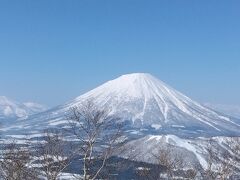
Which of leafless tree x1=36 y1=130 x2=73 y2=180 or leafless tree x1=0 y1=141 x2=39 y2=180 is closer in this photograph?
leafless tree x1=0 y1=141 x2=39 y2=180

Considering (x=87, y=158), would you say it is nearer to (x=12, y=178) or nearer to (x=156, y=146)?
(x=12, y=178)

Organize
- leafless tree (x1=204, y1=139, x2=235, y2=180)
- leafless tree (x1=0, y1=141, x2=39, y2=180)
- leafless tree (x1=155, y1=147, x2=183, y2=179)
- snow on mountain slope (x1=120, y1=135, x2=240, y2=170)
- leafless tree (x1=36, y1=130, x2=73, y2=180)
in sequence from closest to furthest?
leafless tree (x1=0, y1=141, x2=39, y2=180) < leafless tree (x1=36, y1=130, x2=73, y2=180) < leafless tree (x1=204, y1=139, x2=235, y2=180) < leafless tree (x1=155, y1=147, x2=183, y2=179) < snow on mountain slope (x1=120, y1=135, x2=240, y2=170)

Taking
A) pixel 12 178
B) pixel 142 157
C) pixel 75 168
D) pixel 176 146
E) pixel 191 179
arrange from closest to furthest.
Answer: pixel 12 178 → pixel 191 179 → pixel 75 168 → pixel 142 157 → pixel 176 146

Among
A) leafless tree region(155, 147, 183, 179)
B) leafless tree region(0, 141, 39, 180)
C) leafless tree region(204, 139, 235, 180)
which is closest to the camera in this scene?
leafless tree region(0, 141, 39, 180)

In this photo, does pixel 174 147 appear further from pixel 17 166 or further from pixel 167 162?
pixel 17 166

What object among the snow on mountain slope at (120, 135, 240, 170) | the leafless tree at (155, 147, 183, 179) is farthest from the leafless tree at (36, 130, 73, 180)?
the snow on mountain slope at (120, 135, 240, 170)

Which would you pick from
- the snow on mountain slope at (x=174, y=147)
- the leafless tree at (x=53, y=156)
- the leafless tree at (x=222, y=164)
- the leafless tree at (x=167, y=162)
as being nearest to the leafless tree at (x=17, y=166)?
the leafless tree at (x=53, y=156)

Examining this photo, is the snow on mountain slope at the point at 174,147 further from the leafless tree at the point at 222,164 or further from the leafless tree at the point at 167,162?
the leafless tree at the point at 222,164

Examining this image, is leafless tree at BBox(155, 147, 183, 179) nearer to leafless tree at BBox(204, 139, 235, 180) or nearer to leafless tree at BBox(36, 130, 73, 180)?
leafless tree at BBox(204, 139, 235, 180)

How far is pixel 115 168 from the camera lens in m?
31.5

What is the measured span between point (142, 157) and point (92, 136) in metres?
124

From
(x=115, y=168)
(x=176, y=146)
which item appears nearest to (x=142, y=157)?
(x=176, y=146)

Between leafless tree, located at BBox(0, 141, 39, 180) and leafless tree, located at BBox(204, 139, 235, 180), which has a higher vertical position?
leafless tree, located at BBox(0, 141, 39, 180)

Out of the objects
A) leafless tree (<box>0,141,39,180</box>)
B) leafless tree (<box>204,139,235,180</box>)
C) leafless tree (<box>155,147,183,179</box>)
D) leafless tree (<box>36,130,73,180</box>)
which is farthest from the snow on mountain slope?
leafless tree (<box>0,141,39,180</box>)
